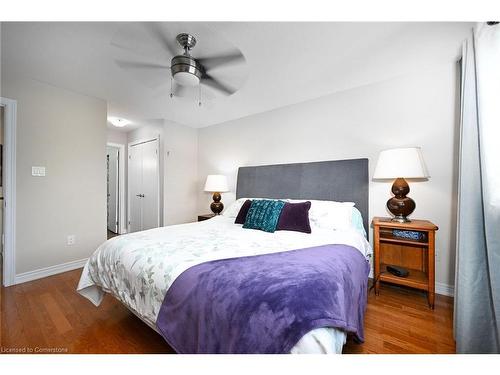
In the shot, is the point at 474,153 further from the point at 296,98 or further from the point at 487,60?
the point at 296,98

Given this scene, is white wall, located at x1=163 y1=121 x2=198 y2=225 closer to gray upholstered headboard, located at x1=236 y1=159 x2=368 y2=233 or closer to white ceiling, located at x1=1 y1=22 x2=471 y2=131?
white ceiling, located at x1=1 y1=22 x2=471 y2=131

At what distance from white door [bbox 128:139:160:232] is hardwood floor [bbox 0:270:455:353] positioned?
75.7 inches

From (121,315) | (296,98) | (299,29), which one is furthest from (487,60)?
(121,315)

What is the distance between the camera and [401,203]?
2.01 metres

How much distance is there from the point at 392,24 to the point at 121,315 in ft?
10.1

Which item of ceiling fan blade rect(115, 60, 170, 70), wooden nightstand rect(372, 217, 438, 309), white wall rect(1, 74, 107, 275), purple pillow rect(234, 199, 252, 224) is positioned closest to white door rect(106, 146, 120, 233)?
white wall rect(1, 74, 107, 275)

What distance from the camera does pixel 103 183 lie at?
2.96 m

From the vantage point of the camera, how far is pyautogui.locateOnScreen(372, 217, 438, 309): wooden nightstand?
1.79 metres

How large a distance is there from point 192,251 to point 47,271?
2.39 metres

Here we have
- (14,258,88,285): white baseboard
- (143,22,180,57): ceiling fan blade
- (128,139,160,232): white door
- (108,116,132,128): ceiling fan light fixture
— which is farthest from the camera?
(128,139,160,232): white door

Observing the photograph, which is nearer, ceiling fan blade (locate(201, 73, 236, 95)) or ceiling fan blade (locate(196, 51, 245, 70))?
ceiling fan blade (locate(196, 51, 245, 70))

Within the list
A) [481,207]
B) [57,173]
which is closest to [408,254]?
[481,207]

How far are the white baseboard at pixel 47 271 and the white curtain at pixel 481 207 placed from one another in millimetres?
3809

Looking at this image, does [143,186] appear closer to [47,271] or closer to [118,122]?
[118,122]
